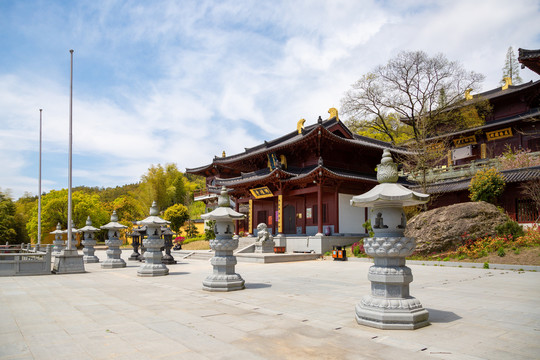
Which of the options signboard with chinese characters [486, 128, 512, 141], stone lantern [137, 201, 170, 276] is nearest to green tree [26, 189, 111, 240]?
stone lantern [137, 201, 170, 276]

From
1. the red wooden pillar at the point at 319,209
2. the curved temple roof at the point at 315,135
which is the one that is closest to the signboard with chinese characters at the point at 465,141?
the curved temple roof at the point at 315,135

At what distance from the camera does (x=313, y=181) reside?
23.2 m

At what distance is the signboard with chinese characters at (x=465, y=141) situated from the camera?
97.7 feet

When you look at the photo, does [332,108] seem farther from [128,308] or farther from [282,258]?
[128,308]

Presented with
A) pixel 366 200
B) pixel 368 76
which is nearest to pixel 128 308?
pixel 366 200

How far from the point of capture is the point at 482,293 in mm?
8461

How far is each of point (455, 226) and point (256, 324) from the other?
46.3ft

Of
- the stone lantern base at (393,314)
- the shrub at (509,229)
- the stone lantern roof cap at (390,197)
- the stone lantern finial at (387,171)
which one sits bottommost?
the stone lantern base at (393,314)

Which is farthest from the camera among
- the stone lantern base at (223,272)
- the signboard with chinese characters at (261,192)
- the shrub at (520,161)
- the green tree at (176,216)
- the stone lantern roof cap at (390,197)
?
the green tree at (176,216)

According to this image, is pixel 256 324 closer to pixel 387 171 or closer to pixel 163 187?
pixel 387 171

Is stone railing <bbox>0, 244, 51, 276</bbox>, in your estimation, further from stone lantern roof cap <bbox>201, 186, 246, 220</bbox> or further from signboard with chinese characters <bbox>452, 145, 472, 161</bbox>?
signboard with chinese characters <bbox>452, 145, 472, 161</bbox>

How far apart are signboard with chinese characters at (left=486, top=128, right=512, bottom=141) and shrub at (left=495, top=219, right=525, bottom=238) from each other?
14.4 m

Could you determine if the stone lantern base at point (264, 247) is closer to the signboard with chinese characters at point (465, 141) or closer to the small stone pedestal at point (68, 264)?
the small stone pedestal at point (68, 264)

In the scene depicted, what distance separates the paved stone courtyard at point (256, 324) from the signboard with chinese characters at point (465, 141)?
2293 centimetres
